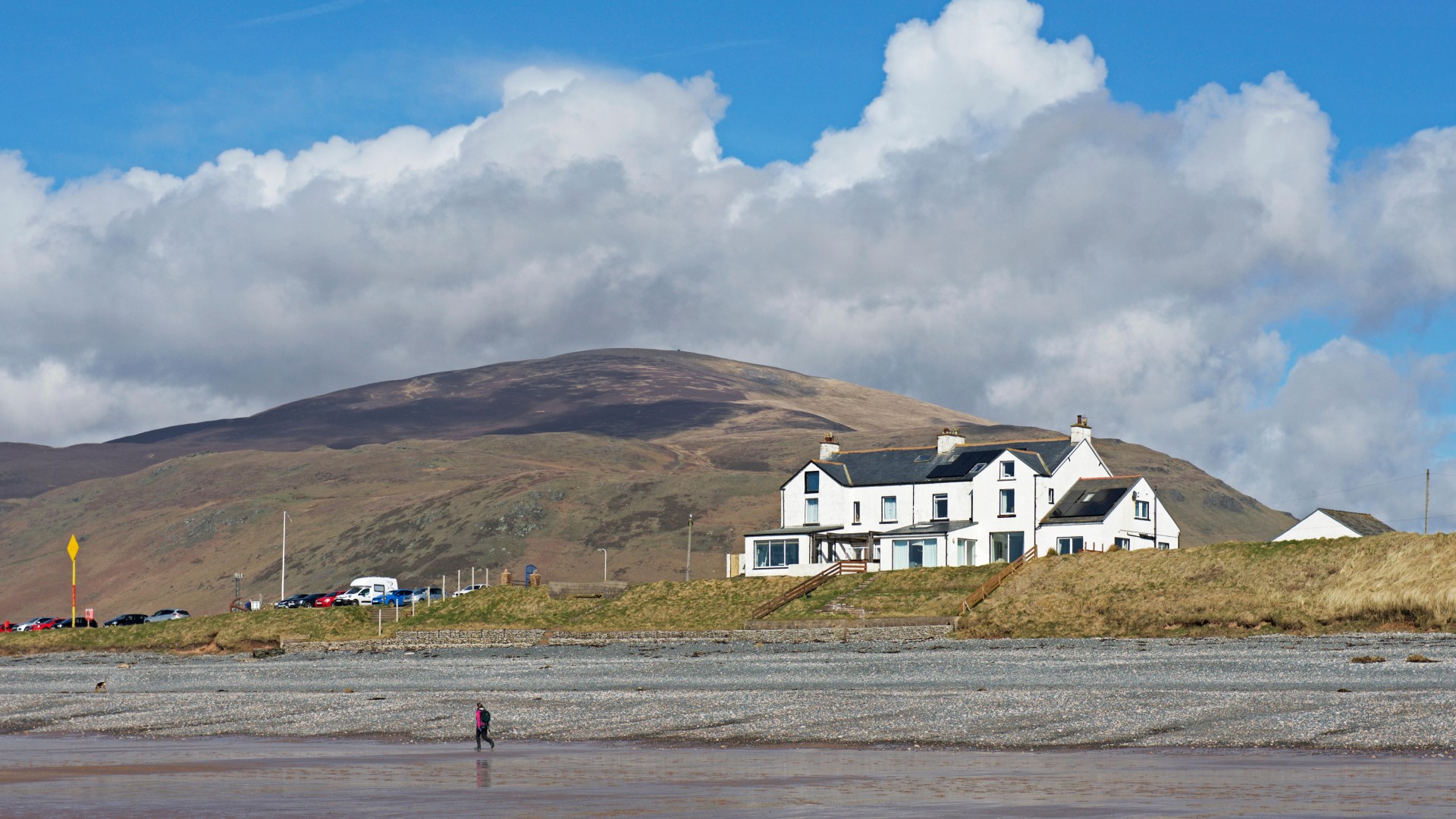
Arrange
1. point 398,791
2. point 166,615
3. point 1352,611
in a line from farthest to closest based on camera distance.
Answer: point 166,615 → point 1352,611 → point 398,791

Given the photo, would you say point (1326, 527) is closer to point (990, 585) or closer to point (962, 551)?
point (962, 551)

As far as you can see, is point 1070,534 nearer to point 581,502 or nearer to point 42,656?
point 42,656

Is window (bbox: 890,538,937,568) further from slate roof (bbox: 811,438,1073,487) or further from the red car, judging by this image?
the red car

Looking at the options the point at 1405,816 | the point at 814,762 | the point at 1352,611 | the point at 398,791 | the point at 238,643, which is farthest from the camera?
the point at 238,643

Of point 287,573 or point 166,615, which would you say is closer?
point 166,615

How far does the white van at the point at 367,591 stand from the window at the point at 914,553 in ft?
116

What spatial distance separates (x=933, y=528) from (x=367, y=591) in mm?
42889

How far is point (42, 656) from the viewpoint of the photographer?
84.1 m

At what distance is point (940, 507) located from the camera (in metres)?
92.0

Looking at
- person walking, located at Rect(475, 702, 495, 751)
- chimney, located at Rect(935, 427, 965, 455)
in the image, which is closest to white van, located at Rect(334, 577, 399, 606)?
chimney, located at Rect(935, 427, 965, 455)

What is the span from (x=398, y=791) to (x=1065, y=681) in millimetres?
23305

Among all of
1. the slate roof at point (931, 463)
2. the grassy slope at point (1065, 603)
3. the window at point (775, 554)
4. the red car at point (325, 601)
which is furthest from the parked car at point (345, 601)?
the slate roof at point (931, 463)

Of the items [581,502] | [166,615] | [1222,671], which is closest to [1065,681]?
[1222,671]

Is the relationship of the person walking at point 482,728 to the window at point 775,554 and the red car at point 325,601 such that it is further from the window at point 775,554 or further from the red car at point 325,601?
the red car at point 325,601
